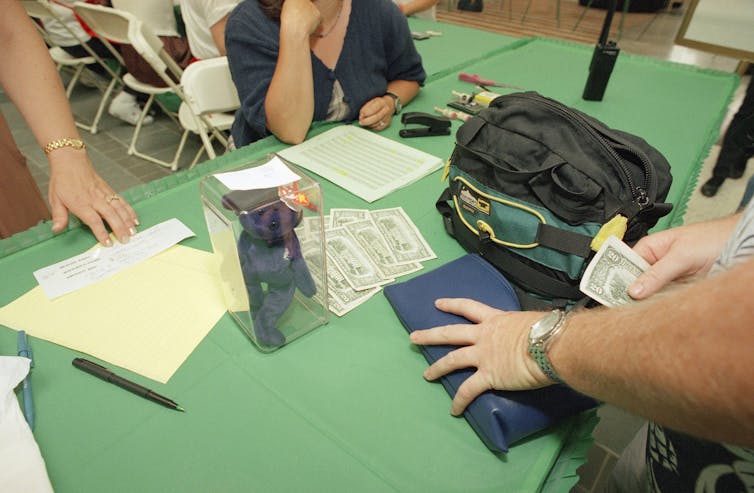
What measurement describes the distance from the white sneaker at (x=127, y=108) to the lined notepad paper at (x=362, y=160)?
2.82 meters

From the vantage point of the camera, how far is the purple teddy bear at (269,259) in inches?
22.8

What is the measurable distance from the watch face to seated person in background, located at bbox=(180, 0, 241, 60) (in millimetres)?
1817

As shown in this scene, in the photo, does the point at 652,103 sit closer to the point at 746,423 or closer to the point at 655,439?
the point at 655,439

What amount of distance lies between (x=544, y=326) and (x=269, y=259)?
0.41 m

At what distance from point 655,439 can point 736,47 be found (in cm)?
321

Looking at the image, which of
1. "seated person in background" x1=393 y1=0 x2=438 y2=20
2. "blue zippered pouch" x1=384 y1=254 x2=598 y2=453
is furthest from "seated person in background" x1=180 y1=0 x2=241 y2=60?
"blue zippered pouch" x1=384 y1=254 x2=598 y2=453

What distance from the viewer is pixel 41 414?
0.60 m

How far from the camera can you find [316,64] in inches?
53.7

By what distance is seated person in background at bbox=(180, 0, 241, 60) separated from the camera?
1.76m

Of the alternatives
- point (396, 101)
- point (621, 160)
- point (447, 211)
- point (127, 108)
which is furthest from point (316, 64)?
point (127, 108)

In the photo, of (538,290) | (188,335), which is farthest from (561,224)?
(188,335)

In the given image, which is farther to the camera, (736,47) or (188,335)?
(736,47)

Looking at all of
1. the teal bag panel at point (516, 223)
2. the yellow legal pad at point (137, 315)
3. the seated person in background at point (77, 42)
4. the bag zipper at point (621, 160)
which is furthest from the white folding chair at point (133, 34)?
the bag zipper at point (621, 160)

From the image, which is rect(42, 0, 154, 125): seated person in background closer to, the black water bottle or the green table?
the green table
